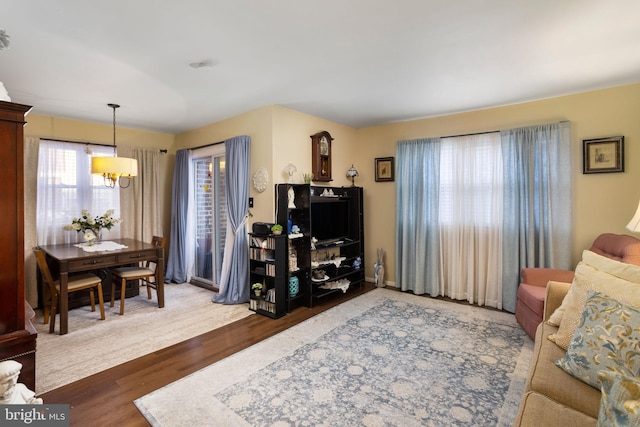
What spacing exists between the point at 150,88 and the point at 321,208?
2449mm

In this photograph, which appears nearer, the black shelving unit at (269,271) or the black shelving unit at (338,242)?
the black shelving unit at (269,271)

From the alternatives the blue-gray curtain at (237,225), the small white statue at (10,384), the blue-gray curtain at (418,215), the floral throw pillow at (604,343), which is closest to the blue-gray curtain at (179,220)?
the blue-gray curtain at (237,225)

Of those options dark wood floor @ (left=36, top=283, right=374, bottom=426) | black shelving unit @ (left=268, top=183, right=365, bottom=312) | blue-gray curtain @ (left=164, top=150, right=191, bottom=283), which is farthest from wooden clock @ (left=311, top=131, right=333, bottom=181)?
blue-gray curtain @ (left=164, top=150, right=191, bottom=283)

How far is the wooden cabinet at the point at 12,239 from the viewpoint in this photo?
55.0 inches

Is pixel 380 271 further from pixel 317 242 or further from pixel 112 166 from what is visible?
pixel 112 166

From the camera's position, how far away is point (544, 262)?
353 cm

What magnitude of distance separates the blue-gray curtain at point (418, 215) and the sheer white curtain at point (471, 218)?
0.11 meters

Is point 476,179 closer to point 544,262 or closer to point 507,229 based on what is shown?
point 507,229

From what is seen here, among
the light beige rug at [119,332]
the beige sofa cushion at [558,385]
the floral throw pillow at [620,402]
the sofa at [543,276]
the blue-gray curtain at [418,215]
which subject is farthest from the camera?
the blue-gray curtain at [418,215]

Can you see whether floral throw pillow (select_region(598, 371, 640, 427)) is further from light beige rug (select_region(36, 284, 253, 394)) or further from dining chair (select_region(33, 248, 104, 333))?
dining chair (select_region(33, 248, 104, 333))

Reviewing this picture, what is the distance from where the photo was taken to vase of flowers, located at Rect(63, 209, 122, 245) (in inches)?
157

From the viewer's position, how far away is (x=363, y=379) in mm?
2316

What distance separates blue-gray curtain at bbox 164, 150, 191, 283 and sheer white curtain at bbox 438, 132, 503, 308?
4.02m

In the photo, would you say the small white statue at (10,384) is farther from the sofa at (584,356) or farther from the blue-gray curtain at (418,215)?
the blue-gray curtain at (418,215)
